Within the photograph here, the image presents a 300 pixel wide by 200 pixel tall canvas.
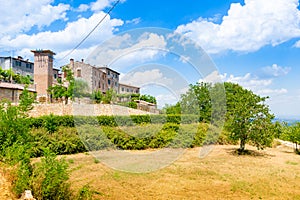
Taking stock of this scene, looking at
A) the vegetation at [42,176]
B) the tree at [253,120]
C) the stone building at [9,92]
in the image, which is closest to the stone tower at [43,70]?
the stone building at [9,92]

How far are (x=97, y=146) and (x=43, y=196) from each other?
31.0ft

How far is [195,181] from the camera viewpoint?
24.9 ft

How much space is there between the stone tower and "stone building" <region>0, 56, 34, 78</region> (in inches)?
400

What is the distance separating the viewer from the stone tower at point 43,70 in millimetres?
34900

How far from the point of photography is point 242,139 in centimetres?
1353

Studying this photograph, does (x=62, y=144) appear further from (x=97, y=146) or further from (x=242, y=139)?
(x=242, y=139)

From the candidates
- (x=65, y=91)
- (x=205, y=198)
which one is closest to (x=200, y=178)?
(x=205, y=198)

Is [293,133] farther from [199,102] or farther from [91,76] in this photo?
[91,76]

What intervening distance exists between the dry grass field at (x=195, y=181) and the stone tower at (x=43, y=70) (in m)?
26.9

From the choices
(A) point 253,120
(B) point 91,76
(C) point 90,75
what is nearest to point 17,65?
(C) point 90,75

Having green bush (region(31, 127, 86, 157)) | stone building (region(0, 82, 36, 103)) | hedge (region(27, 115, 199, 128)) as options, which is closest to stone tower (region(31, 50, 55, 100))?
stone building (region(0, 82, 36, 103))

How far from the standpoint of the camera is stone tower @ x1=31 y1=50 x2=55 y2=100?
34900mm

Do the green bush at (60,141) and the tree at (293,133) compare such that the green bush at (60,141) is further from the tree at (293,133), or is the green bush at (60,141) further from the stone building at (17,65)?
the stone building at (17,65)

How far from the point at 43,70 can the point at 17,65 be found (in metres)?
11.9
